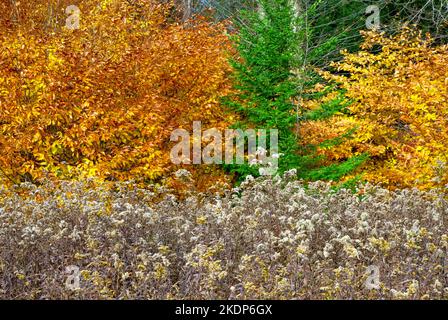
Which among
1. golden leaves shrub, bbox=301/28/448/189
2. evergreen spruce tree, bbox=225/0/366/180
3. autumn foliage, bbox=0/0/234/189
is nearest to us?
autumn foliage, bbox=0/0/234/189

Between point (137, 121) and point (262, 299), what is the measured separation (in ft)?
20.7

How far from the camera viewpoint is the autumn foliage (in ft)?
31.9

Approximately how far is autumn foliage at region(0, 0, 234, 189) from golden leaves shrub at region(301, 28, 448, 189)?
2.26 m

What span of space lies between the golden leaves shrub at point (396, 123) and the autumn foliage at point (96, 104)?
7.41ft

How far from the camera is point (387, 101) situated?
12.4 metres

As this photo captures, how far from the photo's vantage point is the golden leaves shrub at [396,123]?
34.5ft

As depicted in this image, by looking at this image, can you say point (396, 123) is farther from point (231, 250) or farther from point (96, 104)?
point (231, 250)

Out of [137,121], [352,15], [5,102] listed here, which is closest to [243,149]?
[137,121]

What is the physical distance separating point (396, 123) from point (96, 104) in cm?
621

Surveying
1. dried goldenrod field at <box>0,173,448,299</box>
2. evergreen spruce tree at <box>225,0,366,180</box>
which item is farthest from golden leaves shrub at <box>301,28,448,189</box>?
dried goldenrod field at <box>0,173,448,299</box>

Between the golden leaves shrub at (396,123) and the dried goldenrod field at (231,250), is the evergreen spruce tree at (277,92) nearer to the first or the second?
the golden leaves shrub at (396,123)

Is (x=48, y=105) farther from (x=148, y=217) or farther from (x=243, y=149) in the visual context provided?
(x=148, y=217)

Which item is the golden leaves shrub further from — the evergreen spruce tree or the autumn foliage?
the autumn foliage

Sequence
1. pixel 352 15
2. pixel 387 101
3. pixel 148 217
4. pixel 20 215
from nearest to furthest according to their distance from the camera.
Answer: pixel 148 217
pixel 20 215
pixel 387 101
pixel 352 15
